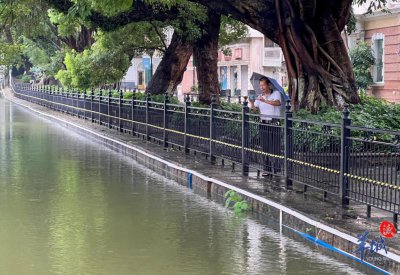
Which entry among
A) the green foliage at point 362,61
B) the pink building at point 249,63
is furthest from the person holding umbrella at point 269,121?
the pink building at point 249,63

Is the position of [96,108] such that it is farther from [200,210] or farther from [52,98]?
[200,210]

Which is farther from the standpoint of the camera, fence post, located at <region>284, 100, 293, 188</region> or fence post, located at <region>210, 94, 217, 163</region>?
fence post, located at <region>210, 94, 217, 163</region>

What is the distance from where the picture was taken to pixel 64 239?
9.96 metres

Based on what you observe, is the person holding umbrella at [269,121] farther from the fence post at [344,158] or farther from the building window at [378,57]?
A: the building window at [378,57]

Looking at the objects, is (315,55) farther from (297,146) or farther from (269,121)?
(297,146)

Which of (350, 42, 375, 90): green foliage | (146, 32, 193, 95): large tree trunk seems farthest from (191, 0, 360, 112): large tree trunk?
(350, 42, 375, 90): green foliage

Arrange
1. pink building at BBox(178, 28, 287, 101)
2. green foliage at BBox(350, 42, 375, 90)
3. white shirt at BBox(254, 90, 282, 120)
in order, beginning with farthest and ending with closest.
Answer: pink building at BBox(178, 28, 287, 101)
green foliage at BBox(350, 42, 375, 90)
white shirt at BBox(254, 90, 282, 120)

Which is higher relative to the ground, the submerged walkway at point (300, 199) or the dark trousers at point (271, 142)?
the dark trousers at point (271, 142)

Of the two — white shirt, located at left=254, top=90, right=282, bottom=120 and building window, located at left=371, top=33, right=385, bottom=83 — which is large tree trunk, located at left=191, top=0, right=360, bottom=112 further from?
building window, located at left=371, top=33, right=385, bottom=83

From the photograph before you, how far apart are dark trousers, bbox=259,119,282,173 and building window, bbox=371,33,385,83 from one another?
21.3 m

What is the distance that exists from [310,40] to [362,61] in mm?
14827

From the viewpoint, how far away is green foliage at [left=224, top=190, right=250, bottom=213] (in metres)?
12.1

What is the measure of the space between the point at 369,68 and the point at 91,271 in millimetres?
27468

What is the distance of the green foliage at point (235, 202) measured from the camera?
12133 millimetres
